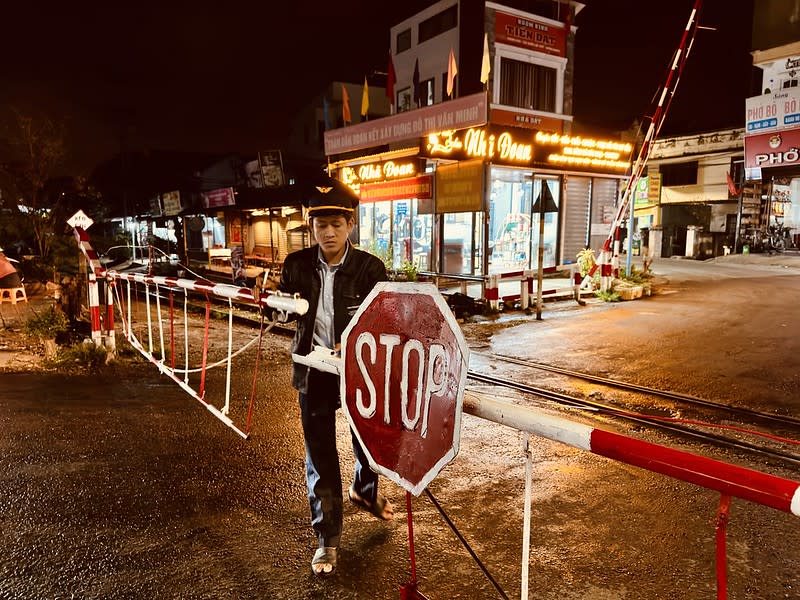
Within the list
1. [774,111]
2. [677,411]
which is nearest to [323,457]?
[677,411]

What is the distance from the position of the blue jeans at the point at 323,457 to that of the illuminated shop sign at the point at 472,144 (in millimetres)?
10628

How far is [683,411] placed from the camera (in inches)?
226

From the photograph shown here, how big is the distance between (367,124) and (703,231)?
22.8 meters

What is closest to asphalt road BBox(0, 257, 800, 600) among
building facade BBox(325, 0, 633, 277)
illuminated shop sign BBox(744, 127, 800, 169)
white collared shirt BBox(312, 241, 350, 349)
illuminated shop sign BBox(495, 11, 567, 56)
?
white collared shirt BBox(312, 241, 350, 349)

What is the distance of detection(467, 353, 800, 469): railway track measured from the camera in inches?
185

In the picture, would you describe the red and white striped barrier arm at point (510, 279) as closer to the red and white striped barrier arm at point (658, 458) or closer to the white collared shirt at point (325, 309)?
the white collared shirt at point (325, 309)

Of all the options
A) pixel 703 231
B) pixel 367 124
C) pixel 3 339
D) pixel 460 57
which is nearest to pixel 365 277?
pixel 3 339

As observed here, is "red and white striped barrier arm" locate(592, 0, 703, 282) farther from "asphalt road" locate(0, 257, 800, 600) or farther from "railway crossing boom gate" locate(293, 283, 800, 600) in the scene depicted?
"railway crossing boom gate" locate(293, 283, 800, 600)

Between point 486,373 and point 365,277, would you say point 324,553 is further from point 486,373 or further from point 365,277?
point 486,373

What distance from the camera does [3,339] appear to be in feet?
29.0

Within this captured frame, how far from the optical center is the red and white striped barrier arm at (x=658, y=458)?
4.55 ft

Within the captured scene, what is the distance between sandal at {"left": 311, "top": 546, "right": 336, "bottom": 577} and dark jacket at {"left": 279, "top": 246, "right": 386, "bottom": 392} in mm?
916

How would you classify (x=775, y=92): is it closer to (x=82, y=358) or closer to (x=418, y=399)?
(x=82, y=358)

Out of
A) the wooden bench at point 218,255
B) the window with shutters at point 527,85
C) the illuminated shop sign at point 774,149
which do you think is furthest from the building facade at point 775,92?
the wooden bench at point 218,255
